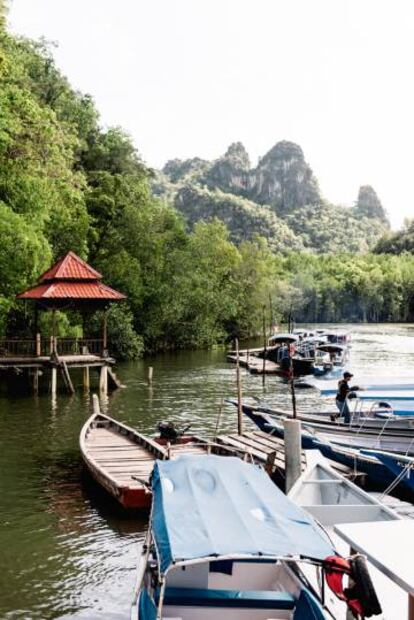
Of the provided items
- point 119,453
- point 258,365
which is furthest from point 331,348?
point 119,453

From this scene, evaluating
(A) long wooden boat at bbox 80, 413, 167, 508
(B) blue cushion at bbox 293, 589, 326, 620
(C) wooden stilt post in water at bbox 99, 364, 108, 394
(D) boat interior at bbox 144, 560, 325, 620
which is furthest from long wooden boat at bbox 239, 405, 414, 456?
(C) wooden stilt post in water at bbox 99, 364, 108, 394

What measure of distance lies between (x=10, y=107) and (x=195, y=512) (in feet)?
94.4

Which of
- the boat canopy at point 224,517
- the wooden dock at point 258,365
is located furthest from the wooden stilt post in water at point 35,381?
the boat canopy at point 224,517

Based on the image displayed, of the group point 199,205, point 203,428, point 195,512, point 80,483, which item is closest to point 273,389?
point 203,428

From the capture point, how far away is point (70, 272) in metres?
30.9

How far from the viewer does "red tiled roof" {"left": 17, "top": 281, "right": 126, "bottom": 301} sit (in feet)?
97.0

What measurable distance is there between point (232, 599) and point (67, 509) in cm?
751

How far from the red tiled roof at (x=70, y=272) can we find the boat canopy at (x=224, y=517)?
21.1 metres

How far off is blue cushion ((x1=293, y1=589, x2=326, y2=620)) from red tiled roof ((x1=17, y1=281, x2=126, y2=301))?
2335 centimetres

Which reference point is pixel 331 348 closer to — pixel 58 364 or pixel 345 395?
pixel 58 364

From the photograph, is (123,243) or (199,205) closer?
(123,243)

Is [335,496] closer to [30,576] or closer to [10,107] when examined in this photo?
[30,576]

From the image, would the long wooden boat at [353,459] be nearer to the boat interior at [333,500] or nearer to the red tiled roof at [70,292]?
the boat interior at [333,500]

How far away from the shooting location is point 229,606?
25.8ft
